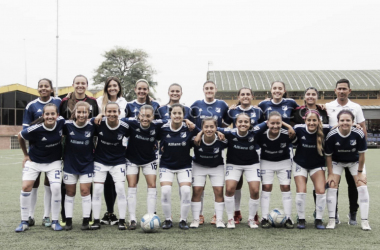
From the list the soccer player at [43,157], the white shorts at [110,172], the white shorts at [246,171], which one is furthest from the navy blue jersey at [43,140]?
the white shorts at [246,171]

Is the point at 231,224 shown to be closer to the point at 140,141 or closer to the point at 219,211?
the point at 219,211

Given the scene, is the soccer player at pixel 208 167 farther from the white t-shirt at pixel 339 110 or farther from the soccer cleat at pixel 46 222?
the soccer cleat at pixel 46 222

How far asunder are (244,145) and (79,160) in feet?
7.06

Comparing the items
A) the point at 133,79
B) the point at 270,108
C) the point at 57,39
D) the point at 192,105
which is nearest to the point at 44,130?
the point at 192,105

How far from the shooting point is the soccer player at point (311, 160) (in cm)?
532

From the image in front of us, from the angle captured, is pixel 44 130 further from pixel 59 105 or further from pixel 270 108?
pixel 270 108

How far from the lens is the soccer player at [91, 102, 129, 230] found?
529 cm

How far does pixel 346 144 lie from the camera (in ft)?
17.7

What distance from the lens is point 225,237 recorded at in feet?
15.7

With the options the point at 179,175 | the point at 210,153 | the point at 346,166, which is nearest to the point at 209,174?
the point at 210,153

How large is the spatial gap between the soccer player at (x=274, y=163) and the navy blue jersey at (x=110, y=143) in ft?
5.99

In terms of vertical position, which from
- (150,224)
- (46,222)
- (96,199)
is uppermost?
(96,199)

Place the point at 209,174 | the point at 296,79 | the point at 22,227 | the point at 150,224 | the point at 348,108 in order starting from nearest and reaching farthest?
the point at 150,224 < the point at 22,227 < the point at 209,174 < the point at 348,108 < the point at 296,79

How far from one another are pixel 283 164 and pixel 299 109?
0.87 meters
